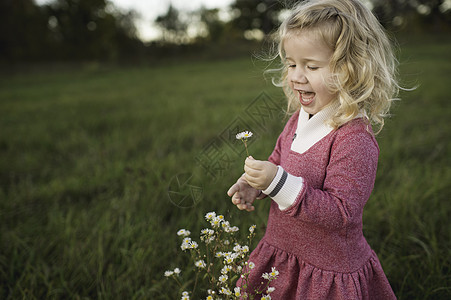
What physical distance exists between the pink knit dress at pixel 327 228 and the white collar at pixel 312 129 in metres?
0.02

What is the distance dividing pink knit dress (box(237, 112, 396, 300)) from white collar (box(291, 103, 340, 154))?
0.9 inches

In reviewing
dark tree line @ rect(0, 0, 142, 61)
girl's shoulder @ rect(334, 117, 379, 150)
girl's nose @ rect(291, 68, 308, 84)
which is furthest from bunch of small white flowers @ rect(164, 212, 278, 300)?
dark tree line @ rect(0, 0, 142, 61)

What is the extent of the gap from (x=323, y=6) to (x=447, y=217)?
1860 mm

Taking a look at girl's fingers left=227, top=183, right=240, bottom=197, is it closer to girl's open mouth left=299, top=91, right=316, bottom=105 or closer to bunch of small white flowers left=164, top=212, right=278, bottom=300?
bunch of small white flowers left=164, top=212, right=278, bottom=300

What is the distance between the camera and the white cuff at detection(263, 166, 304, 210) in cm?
107

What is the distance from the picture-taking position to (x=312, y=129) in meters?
1.27

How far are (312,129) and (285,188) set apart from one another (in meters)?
0.33

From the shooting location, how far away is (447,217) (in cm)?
221

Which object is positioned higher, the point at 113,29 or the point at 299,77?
the point at 113,29

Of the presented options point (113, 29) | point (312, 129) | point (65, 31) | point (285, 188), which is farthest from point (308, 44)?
point (113, 29)

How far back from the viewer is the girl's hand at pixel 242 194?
4.40 feet

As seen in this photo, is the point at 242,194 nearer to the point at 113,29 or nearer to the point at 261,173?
the point at 261,173

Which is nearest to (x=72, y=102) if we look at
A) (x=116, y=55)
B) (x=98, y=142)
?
(x=98, y=142)

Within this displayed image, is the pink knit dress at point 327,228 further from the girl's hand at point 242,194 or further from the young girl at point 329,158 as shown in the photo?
the girl's hand at point 242,194
